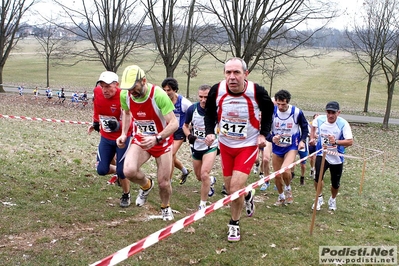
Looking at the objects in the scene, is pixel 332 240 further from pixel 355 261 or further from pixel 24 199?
pixel 24 199

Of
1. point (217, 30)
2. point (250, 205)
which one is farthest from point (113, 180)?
point (217, 30)

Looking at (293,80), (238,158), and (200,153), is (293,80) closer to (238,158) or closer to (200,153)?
(200,153)

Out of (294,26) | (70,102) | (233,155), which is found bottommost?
(70,102)

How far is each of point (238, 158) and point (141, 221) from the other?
6.01 feet

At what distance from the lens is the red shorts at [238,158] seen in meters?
5.28

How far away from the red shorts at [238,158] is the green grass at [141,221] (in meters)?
0.97

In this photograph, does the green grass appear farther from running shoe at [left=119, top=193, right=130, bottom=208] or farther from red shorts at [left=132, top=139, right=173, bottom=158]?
red shorts at [left=132, top=139, right=173, bottom=158]

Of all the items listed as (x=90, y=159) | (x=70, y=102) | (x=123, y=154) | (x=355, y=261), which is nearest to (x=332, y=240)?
(x=355, y=261)

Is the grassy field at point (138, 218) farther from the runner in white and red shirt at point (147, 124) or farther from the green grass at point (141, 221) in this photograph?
the runner in white and red shirt at point (147, 124)

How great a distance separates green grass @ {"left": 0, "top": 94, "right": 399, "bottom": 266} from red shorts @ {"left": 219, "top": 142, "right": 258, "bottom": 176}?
0.97 metres

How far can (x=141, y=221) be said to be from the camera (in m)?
5.90

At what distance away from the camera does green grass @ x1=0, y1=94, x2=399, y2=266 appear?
185 inches

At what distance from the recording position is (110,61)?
23.8 m

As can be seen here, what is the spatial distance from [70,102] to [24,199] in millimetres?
23955
